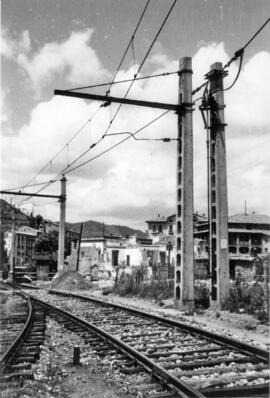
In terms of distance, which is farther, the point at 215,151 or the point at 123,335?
the point at 215,151

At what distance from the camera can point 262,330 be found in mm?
9812

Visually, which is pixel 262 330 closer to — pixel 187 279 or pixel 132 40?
pixel 187 279

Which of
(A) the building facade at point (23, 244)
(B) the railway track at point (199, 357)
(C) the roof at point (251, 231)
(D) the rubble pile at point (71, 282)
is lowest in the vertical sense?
(D) the rubble pile at point (71, 282)

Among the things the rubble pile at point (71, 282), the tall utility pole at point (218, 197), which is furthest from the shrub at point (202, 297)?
the rubble pile at point (71, 282)

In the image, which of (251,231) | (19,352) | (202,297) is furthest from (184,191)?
(251,231)

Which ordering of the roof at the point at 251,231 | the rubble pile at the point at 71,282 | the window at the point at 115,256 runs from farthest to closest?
1. the window at the point at 115,256
2. the roof at the point at 251,231
3. the rubble pile at the point at 71,282

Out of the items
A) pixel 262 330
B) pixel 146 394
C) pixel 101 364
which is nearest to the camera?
pixel 146 394

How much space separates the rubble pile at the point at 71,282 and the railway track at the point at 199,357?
18.2 m

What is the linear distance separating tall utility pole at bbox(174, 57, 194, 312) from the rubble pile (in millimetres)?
15560

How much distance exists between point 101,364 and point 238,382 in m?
2.14

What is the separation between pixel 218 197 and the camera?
13766mm

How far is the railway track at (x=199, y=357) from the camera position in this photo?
201 inches

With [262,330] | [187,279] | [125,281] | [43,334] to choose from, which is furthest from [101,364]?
[125,281]

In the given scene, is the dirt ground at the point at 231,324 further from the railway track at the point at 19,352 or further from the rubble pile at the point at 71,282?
the rubble pile at the point at 71,282
